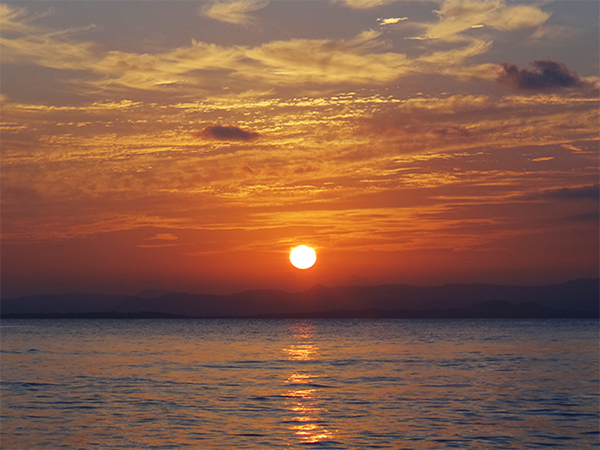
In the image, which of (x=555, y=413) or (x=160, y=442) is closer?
(x=160, y=442)

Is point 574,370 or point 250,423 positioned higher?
point 250,423

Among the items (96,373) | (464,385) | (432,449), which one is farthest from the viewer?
(96,373)

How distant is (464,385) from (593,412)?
489 inches

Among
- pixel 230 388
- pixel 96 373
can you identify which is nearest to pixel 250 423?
pixel 230 388

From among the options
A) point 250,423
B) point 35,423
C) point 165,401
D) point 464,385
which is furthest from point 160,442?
point 464,385

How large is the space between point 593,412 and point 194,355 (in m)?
50.5

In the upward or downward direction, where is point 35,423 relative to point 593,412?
upward

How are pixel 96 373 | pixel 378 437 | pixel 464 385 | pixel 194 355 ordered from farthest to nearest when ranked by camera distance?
pixel 194 355
pixel 96 373
pixel 464 385
pixel 378 437

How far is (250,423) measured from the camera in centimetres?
3138

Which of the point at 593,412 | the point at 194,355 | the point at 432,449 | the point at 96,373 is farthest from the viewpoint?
the point at 194,355

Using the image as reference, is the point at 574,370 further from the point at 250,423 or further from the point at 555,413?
the point at 250,423

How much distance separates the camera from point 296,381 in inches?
1892

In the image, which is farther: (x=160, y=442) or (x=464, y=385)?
(x=464, y=385)

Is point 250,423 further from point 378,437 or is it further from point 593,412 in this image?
point 593,412
